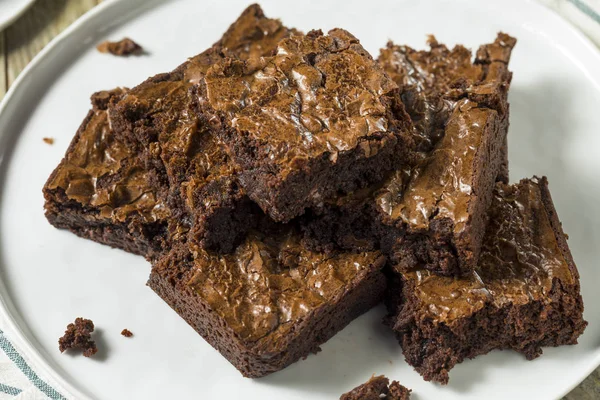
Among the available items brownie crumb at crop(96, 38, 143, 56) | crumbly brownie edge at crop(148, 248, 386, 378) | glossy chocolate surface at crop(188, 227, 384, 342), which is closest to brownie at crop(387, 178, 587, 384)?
crumbly brownie edge at crop(148, 248, 386, 378)

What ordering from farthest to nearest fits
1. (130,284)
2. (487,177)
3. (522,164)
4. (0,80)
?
(0,80) < (522,164) < (130,284) < (487,177)

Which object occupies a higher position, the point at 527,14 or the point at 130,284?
the point at 527,14

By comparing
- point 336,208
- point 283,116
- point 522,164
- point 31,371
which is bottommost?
point 31,371

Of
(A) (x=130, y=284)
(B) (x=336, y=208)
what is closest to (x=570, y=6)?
(B) (x=336, y=208)

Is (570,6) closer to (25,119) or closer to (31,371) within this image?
(25,119)

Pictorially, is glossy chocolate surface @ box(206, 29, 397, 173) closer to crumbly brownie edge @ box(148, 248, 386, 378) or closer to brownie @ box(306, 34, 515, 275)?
brownie @ box(306, 34, 515, 275)

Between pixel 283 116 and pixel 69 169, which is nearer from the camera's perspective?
pixel 283 116

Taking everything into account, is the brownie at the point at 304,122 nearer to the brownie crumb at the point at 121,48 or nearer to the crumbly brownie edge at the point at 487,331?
the crumbly brownie edge at the point at 487,331
